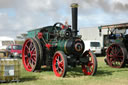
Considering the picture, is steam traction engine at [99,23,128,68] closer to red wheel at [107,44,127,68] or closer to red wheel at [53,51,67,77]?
red wheel at [107,44,127,68]

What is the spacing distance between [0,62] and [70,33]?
2.79 m

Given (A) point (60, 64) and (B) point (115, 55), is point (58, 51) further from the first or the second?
(B) point (115, 55)

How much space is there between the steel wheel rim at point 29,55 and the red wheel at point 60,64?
1.16m

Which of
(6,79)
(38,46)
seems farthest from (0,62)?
(38,46)

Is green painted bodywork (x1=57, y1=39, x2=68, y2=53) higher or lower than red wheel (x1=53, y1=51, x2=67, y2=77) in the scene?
higher

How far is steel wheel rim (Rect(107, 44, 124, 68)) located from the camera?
10025 millimetres

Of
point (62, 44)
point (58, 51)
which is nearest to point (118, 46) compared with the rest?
point (62, 44)

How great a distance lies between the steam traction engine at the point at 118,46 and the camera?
953 cm

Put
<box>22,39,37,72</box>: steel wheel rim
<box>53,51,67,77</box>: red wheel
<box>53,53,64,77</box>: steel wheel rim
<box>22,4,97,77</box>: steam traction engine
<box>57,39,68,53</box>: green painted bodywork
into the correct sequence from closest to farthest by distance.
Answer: <box>53,51,67,77</box>: red wheel
<box>53,53,64,77</box>: steel wheel rim
<box>22,4,97,77</box>: steam traction engine
<box>57,39,68,53</box>: green painted bodywork
<box>22,39,37,72</box>: steel wheel rim

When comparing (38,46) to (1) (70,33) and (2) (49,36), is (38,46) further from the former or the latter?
(1) (70,33)

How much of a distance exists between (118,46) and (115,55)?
1.64ft

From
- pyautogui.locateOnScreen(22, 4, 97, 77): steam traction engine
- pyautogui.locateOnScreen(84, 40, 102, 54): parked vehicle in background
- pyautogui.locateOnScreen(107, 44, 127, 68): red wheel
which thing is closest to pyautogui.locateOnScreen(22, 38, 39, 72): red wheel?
pyautogui.locateOnScreen(22, 4, 97, 77): steam traction engine

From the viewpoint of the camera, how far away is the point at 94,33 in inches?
947

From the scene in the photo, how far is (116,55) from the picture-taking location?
33.3ft
